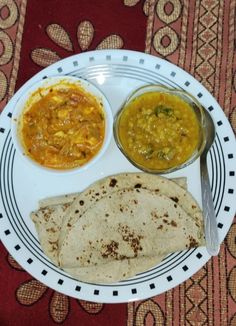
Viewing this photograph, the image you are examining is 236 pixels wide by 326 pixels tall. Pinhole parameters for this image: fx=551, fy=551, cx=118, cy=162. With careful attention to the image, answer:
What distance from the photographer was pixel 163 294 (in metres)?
3.28

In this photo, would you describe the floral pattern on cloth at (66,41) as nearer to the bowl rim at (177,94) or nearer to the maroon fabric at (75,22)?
the maroon fabric at (75,22)

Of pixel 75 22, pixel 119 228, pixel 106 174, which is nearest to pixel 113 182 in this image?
pixel 106 174

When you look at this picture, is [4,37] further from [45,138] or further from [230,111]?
[230,111]

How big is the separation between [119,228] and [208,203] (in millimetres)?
540

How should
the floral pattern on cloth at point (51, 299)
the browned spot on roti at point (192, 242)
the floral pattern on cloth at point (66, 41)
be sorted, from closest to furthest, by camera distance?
the browned spot on roti at point (192, 242), the floral pattern on cloth at point (51, 299), the floral pattern on cloth at point (66, 41)

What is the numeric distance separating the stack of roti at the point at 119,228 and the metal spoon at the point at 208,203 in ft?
0.14

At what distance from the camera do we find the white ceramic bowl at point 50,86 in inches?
128

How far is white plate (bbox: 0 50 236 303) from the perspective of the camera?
10.6 feet

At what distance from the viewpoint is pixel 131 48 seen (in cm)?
354

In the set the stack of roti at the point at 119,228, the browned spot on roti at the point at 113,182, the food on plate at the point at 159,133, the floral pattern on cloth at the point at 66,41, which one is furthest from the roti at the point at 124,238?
the floral pattern on cloth at the point at 66,41

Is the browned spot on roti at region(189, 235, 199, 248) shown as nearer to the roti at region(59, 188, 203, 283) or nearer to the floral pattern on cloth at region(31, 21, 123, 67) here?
the roti at region(59, 188, 203, 283)

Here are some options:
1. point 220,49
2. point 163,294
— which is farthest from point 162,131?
point 163,294

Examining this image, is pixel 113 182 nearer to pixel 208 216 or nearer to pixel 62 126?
pixel 62 126

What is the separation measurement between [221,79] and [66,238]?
4.55ft
